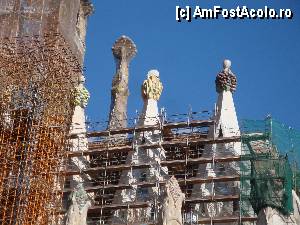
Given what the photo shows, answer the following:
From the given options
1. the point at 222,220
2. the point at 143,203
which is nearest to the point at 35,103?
the point at 143,203

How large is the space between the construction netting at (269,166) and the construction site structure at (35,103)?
6923 mm

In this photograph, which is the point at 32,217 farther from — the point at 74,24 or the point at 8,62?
the point at 74,24

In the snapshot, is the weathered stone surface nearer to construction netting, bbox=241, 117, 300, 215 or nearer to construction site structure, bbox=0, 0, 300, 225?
construction site structure, bbox=0, 0, 300, 225

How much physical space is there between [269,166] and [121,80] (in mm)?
14169

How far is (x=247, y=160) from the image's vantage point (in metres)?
29.2

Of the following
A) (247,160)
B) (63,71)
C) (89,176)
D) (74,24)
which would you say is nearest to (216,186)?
(247,160)

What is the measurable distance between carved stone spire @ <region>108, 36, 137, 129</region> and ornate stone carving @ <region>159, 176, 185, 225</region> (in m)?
10.3

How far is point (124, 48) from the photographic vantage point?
137ft

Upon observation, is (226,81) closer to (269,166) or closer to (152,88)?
(152,88)

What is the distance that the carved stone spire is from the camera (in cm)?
3939

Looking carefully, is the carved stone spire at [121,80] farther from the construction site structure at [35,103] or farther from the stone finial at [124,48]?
the construction site structure at [35,103]

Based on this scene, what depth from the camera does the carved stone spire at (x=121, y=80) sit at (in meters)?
39.4

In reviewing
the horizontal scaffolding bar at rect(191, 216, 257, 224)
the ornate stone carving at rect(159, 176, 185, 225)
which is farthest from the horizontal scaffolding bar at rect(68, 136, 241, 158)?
the ornate stone carving at rect(159, 176, 185, 225)

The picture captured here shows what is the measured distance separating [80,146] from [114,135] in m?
1.83
